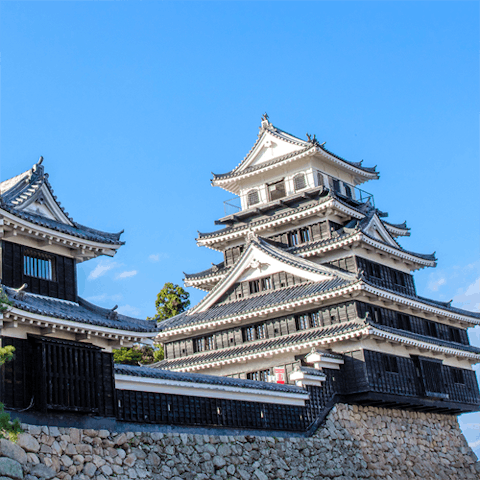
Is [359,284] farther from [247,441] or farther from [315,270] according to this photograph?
[247,441]

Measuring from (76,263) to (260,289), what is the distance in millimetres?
13991

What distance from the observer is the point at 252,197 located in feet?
140

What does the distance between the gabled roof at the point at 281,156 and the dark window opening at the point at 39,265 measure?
2069cm

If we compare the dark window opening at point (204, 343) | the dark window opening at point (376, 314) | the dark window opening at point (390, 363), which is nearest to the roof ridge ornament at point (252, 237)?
the dark window opening at point (204, 343)

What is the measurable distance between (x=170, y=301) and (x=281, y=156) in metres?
14.4

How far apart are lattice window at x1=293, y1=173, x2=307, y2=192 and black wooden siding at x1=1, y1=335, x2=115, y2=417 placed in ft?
72.5

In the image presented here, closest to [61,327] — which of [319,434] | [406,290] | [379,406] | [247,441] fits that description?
[247,441]

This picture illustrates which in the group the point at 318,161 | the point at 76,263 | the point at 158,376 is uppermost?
the point at 318,161

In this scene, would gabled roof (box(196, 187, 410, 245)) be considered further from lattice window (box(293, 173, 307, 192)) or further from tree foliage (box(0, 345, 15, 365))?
tree foliage (box(0, 345, 15, 365))

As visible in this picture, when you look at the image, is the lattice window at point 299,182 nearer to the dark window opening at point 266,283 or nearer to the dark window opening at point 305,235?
the dark window opening at point 305,235

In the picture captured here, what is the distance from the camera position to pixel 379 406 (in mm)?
32625

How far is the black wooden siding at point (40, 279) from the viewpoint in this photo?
21.4 metres

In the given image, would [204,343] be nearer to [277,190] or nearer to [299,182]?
[277,190]

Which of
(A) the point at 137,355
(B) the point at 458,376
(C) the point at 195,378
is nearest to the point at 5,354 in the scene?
(C) the point at 195,378
